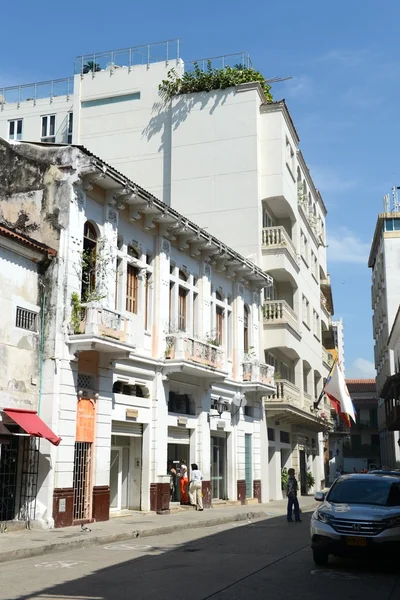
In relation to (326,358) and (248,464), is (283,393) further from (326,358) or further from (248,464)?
(326,358)

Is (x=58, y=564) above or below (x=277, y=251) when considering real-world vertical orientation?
below

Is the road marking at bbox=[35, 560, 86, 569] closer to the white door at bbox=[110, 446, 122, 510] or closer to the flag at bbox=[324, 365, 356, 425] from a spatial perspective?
the white door at bbox=[110, 446, 122, 510]

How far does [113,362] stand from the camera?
67.9 ft

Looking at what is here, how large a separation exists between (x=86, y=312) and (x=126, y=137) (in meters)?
20.1

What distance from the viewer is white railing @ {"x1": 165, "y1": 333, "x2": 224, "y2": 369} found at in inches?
943

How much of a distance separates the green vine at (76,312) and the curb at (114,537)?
17.7 feet

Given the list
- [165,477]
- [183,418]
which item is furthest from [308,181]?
[165,477]

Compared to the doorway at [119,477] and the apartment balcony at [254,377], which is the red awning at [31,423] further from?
the apartment balcony at [254,377]

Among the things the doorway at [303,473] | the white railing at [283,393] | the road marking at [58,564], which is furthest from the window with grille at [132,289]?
the doorway at [303,473]

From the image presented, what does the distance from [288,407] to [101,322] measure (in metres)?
16.9

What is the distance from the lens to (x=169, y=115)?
36281mm

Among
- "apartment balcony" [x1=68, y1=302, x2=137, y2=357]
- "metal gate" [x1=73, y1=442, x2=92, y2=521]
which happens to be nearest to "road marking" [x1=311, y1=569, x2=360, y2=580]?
"metal gate" [x1=73, y1=442, x2=92, y2=521]

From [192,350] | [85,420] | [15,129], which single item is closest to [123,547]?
[85,420]

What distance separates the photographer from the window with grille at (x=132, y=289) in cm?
2255
